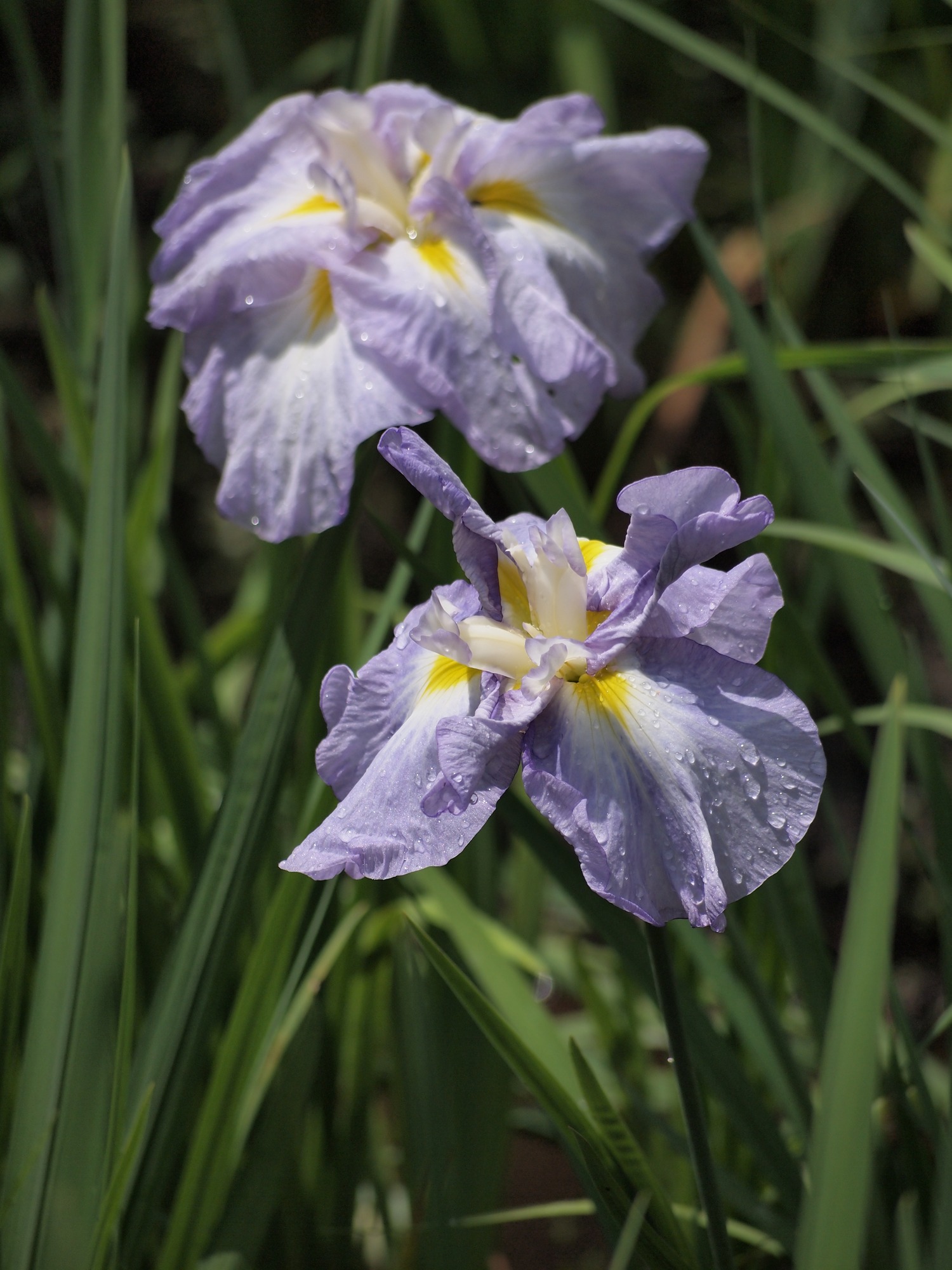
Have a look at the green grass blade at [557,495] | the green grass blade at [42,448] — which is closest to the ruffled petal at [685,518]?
the green grass blade at [557,495]

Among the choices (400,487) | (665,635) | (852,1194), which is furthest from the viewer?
(400,487)

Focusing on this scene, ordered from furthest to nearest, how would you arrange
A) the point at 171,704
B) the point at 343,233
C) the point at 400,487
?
the point at 400,487
the point at 171,704
the point at 343,233

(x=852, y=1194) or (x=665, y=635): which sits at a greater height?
(x=665, y=635)

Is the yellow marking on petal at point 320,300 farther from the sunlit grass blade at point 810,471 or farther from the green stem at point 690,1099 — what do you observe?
the green stem at point 690,1099

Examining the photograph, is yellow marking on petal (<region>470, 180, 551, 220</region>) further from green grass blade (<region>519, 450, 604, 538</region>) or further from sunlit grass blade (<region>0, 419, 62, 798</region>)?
sunlit grass blade (<region>0, 419, 62, 798</region>)

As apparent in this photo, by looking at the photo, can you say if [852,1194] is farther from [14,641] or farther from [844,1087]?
[14,641]

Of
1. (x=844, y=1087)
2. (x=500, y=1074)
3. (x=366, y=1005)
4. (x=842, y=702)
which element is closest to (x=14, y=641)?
(x=366, y=1005)

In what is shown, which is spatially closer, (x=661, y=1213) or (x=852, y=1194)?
(x=852, y=1194)

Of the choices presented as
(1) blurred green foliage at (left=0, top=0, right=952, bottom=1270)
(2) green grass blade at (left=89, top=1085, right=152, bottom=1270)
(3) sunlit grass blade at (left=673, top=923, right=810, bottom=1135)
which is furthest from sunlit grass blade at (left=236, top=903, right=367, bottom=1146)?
(3) sunlit grass blade at (left=673, top=923, right=810, bottom=1135)
